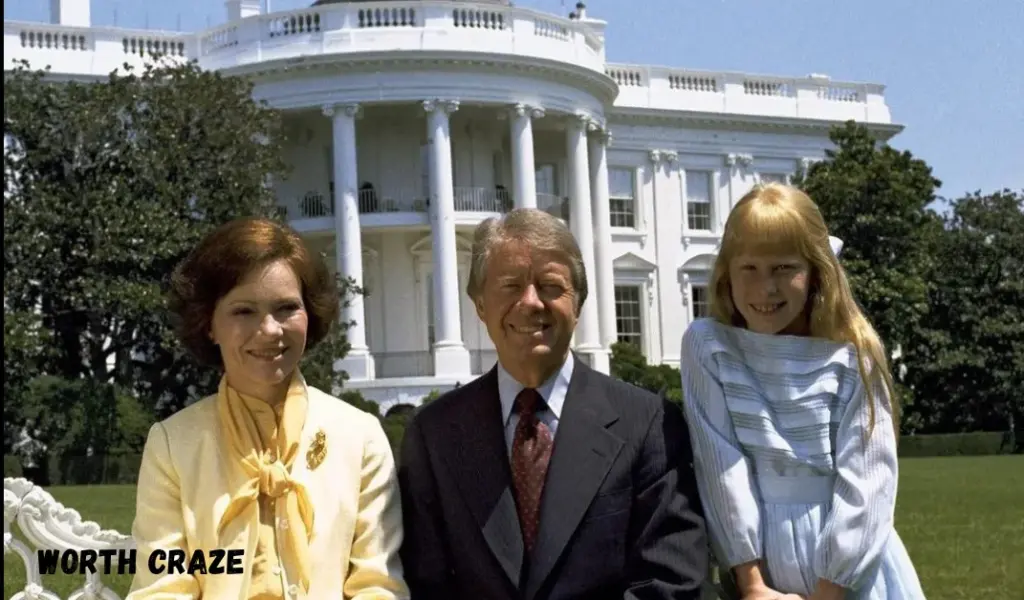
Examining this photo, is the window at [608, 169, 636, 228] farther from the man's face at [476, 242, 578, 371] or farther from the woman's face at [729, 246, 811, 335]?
the man's face at [476, 242, 578, 371]

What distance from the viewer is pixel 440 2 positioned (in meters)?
33.4

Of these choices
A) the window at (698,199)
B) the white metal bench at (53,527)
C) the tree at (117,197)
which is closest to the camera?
the white metal bench at (53,527)

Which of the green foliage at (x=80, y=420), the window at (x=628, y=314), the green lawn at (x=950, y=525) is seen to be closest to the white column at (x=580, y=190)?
the window at (x=628, y=314)

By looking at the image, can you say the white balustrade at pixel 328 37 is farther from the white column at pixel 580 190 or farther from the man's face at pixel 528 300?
the man's face at pixel 528 300

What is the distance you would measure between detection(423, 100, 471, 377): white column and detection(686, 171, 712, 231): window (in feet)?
34.4

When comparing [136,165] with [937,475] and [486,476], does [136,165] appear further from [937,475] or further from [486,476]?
[486,476]

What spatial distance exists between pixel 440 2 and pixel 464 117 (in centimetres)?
333

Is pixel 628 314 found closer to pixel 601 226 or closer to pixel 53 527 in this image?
pixel 601 226

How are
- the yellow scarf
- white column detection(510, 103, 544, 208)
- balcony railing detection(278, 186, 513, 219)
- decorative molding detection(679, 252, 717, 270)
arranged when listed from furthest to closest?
decorative molding detection(679, 252, 717, 270)
balcony railing detection(278, 186, 513, 219)
white column detection(510, 103, 544, 208)
the yellow scarf

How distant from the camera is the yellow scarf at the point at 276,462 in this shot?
430 cm

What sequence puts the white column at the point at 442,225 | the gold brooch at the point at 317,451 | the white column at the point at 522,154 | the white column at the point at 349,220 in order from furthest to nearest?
the white column at the point at 522,154
the white column at the point at 442,225
the white column at the point at 349,220
the gold brooch at the point at 317,451

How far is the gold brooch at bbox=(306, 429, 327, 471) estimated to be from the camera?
14.5ft

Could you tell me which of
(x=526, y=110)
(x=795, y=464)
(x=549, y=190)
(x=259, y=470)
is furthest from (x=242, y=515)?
(x=549, y=190)

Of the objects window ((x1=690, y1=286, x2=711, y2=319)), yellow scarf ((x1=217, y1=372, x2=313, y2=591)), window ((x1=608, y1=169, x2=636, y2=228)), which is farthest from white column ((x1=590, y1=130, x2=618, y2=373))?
yellow scarf ((x1=217, y1=372, x2=313, y2=591))
